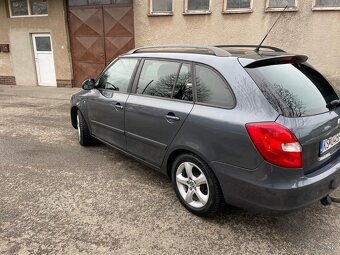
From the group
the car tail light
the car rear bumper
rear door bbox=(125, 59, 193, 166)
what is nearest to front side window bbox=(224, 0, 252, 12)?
rear door bbox=(125, 59, 193, 166)

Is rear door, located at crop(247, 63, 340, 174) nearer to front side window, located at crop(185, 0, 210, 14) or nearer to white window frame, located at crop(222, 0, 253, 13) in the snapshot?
white window frame, located at crop(222, 0, 253, 13)

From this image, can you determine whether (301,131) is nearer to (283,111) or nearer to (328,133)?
(283,111)

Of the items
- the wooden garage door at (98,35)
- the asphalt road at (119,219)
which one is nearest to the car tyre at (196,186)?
the asphalt road at (119,219)

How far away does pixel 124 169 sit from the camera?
163 inches

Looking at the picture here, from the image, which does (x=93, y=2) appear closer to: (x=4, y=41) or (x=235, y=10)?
(x=4, y=41)

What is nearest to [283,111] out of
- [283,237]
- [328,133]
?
[328,133]

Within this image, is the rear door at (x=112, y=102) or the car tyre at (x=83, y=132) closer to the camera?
the rear door at (x=112, y=102)

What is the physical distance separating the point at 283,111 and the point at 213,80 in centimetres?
70

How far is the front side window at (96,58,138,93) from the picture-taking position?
3.84 metres

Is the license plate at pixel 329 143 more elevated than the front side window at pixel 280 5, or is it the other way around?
the front side window at pixel 280 5

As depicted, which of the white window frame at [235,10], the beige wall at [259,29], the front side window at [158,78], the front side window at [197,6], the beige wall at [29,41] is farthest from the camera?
the beige wall at [29,41]

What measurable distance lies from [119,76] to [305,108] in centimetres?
244

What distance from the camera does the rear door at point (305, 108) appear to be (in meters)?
2.36

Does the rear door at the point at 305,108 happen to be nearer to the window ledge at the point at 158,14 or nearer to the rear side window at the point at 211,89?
the rear side window at the point at 211,89
